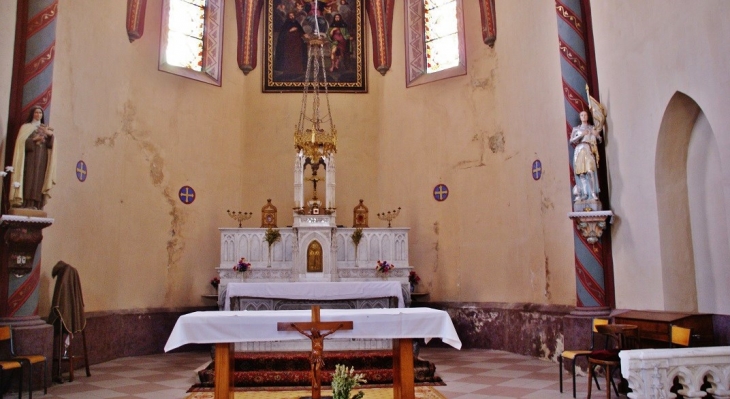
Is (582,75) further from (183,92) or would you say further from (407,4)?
(183,92)

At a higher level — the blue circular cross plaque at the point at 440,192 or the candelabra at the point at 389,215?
the blue circular cross plaque at the point at 440,192

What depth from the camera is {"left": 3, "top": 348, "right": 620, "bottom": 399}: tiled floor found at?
7.25 meters

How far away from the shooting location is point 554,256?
9.95m

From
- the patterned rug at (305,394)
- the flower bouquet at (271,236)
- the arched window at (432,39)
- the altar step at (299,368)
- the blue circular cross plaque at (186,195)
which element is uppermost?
the arched window at (432,39)

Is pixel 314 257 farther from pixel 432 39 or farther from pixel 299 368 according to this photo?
pixel 432 39

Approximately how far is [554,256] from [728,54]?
470cm

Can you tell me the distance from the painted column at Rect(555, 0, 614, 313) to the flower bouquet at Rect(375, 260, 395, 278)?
3.58 metres

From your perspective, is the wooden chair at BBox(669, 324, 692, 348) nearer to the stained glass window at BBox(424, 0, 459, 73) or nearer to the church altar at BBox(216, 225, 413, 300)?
the church altar at BBox(216, 225, 413, 300)

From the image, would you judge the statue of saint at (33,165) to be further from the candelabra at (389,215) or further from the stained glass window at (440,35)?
the stained glass window at (440,35)

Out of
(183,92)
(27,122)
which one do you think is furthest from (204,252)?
(27,122)

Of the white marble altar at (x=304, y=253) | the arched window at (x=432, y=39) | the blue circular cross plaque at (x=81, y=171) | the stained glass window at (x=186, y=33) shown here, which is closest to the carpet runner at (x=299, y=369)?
the white marble altar at (x=304, y=253)

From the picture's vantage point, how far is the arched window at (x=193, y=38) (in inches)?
496

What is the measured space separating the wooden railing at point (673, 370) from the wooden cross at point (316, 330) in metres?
2.55

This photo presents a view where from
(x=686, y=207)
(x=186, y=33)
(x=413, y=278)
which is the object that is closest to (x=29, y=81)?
(x=186, y=33)
